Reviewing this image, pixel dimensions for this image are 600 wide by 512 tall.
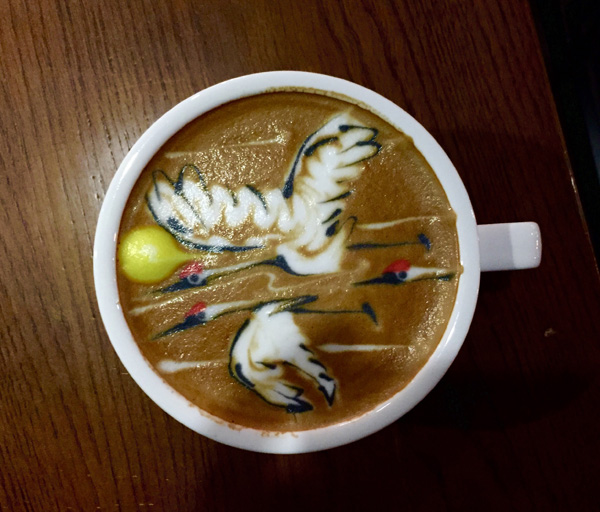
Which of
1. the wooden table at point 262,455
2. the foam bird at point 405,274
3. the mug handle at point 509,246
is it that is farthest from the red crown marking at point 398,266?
the wooden table at point 262,455

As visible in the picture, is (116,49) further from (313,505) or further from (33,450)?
(313,505)

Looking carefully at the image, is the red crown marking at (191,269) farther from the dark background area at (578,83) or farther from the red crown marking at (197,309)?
the dark background area at (578,83)

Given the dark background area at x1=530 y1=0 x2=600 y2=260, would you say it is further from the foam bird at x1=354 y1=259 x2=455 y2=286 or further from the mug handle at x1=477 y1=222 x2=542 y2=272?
the foam bird at x1=354 y1=259 x2=455 y2=286

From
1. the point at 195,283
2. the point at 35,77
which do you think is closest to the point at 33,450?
the point at 195,283

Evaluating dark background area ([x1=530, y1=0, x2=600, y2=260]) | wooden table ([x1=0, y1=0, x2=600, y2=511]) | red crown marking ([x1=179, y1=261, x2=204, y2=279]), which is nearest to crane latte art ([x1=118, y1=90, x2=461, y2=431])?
red crown marking ([x1=179, y1=261, x2=204, y2=279])

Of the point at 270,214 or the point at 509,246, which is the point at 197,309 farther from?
the point at 509,246

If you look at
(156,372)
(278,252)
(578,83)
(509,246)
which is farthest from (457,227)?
(578,83)

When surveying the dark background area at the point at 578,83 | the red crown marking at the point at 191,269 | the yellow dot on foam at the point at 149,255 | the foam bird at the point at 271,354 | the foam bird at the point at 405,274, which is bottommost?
the foam bird at the point at 271,354
